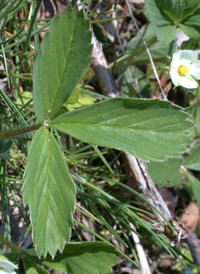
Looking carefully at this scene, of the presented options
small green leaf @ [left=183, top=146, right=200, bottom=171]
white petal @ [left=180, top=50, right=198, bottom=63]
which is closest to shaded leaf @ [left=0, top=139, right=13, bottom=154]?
white petal @ [left=180, top=50, right=198, bottom=63]

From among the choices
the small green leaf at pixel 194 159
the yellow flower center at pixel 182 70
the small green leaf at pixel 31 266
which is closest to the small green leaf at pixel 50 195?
the small green leaf at pixel 31 266

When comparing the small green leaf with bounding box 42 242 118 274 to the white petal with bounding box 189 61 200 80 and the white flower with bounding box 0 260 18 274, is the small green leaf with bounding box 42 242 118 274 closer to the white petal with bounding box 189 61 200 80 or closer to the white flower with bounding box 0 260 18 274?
the white flower with bounding box 0 260 18 274

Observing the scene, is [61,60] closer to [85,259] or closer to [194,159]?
[85,259]

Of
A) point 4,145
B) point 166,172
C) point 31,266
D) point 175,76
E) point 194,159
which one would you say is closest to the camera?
point 31,266

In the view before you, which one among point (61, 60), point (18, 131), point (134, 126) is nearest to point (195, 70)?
point (134, 126)

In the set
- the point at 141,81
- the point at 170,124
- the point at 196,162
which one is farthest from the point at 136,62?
the point at 170,124

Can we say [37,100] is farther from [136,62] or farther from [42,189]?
[136,62]

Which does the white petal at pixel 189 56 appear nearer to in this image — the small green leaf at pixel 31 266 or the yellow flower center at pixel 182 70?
the yellow flower center at pixel 182 70
